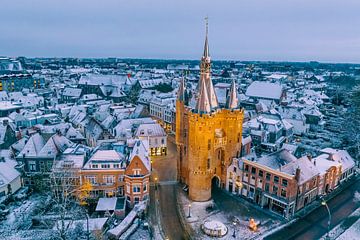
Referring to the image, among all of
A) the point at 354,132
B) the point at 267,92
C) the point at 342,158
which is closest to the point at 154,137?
the point at 342,158

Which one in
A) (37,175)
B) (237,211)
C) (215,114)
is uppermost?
(215,114)

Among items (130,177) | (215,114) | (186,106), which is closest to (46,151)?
(130,177)

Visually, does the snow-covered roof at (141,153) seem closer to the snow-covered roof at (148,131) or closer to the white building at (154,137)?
the white building at (154,137)

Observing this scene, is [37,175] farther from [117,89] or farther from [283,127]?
[117,89]

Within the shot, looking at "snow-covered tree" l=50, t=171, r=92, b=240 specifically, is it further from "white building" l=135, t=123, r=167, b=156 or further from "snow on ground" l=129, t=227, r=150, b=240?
"white building" l=135, t=123, r=167, b=156

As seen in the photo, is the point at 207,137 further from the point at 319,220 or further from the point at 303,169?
the point at 319,220

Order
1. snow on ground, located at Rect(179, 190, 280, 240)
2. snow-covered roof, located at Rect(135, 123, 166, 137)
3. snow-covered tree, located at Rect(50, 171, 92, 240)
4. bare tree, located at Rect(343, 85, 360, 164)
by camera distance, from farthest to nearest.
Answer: bare tree, located at Rect(343, 85, 360, 164) < snow-covered roof, located at Rect(135, 123, 166, 137) < snow-covered tree, located at Rect(50, 171, 92, 240) < snow on ground, located at Rect(179, 190, 280, 240)

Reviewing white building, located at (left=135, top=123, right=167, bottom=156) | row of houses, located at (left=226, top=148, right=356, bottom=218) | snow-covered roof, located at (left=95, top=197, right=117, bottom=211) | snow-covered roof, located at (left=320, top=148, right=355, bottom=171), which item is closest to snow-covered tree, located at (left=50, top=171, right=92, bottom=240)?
snow-covered roof, located at (left=95, top=197, right=117, bottom=211)

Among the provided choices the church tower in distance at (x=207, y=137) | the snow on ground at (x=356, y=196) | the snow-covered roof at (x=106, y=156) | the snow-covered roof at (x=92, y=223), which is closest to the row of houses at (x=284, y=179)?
the church tower in distance at (x=207, y=137)
